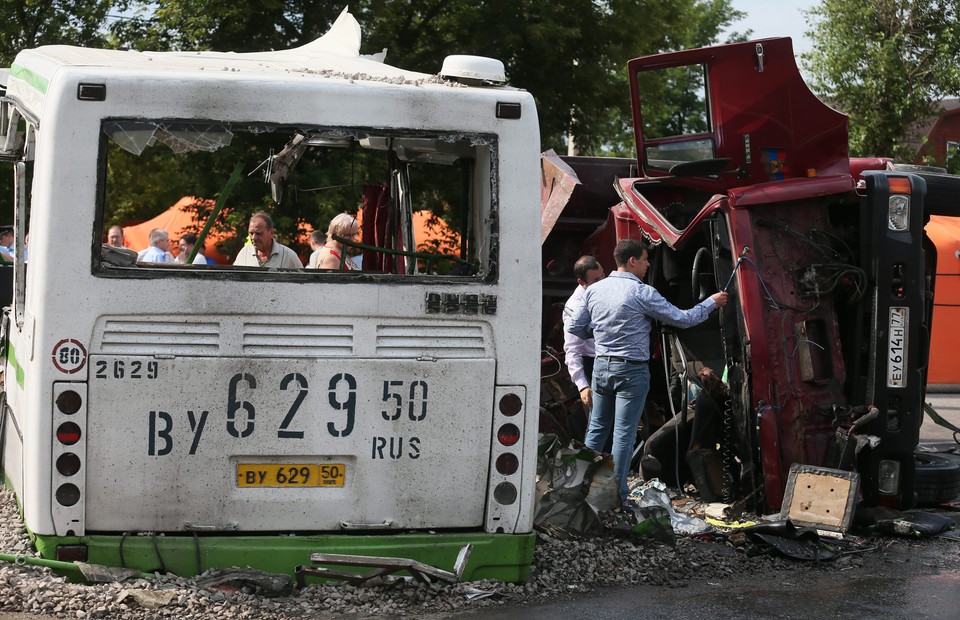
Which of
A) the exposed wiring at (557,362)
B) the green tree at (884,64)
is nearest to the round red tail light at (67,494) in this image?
the exposed wiring at (557,362)

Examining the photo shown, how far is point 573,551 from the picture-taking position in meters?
7.10

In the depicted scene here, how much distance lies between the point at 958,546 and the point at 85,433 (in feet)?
17.5

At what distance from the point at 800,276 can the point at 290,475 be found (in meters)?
3.94

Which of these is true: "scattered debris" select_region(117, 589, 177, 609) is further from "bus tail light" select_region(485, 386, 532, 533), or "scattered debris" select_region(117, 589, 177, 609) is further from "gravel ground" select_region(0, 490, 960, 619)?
"bus tail light" select_region(485, 386, 532, 533)

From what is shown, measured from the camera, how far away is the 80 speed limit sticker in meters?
5.60

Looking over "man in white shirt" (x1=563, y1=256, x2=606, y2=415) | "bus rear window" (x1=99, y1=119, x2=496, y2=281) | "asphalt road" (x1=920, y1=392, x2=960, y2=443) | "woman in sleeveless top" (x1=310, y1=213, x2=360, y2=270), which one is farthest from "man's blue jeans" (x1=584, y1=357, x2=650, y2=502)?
"asphalt road" (x1=920, y1=392, x2=960, y2=443)

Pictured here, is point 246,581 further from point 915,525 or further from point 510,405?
point 915,525

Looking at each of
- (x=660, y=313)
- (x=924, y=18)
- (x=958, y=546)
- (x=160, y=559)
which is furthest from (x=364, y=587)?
(x=924, y=18)

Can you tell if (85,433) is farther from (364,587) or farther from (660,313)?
(660,313)

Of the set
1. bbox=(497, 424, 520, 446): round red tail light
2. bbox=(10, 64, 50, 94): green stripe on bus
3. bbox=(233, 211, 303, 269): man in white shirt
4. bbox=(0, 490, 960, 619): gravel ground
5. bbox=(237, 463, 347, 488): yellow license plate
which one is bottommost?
bbox=(0, 490, 960, 619): gravel ground

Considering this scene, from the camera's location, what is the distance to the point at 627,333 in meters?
8.21

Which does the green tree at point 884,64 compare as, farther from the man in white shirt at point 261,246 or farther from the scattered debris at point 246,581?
the scattered debris at point 246,581

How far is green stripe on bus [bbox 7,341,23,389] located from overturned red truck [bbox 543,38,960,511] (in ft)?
14.3

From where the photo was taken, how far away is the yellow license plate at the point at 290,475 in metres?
5.89
